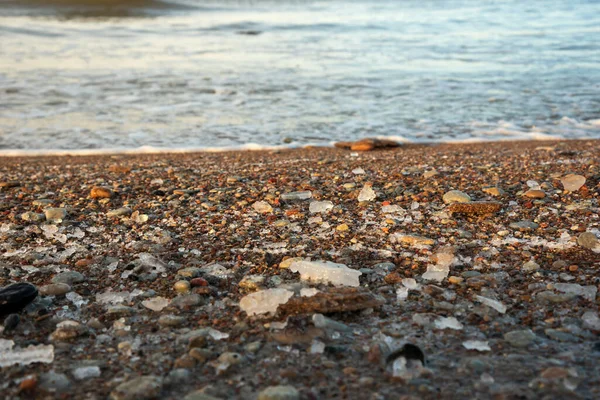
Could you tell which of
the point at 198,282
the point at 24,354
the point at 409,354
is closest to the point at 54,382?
the point at 24,354

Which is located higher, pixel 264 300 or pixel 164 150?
pixel 264 300

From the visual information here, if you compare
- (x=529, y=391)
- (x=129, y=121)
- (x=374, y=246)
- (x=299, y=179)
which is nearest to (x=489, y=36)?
(x=129, y=121)

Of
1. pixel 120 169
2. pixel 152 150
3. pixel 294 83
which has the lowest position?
pixel 152 150

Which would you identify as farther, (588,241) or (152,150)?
(152,150)

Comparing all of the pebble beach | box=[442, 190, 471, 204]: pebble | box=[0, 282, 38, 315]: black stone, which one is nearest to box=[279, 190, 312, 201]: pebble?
the pebble beach

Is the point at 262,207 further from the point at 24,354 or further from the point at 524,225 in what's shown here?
the point at 24,354

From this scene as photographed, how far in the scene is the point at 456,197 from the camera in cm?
312

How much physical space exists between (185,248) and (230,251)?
21 cm

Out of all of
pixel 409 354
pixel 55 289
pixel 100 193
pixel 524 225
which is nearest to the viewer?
pixel 409 354

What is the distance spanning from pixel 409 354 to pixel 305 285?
608mm

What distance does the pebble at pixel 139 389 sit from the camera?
1537mm

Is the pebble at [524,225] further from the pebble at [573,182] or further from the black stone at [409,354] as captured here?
the black stone at [409,354]

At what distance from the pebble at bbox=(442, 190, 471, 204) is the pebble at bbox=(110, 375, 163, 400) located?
1981 millimetres

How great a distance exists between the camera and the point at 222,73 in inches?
378
